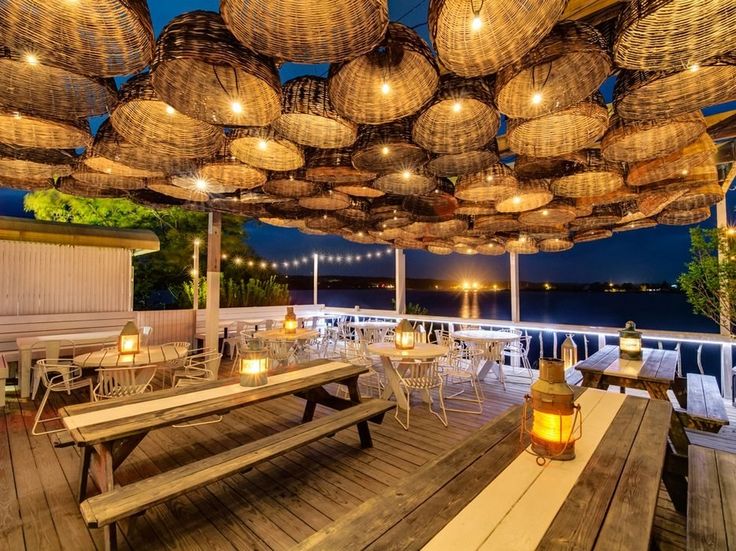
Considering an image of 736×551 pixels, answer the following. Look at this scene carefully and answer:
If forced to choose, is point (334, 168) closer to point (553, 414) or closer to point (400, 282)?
point (553, 414)

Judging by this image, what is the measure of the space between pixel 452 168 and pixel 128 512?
301 cm

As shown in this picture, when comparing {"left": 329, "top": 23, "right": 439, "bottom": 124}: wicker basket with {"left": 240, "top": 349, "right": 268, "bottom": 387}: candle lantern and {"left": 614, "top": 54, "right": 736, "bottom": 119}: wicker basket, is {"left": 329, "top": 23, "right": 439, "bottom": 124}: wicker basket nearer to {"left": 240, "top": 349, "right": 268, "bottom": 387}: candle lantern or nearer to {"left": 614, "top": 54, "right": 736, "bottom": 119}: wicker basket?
{"left": 614, "top": 54, "right": 736, "bottom": 119}: wicker basket

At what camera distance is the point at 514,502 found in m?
1.30

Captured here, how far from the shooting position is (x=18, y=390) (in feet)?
18.0

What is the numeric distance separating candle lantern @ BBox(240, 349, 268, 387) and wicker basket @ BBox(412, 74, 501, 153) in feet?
6.93

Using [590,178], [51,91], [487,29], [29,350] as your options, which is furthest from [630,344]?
[29,350]

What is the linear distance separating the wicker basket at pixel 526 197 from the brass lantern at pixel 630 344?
5.91ft

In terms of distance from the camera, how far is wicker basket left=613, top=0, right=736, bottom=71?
4.65 ft

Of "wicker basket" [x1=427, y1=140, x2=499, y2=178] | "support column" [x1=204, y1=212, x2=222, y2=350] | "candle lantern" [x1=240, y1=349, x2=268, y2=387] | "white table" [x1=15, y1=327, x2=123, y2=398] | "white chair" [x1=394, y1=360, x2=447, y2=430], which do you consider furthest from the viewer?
"support column" [x1=204, y1=212, x2=222, y2=350]

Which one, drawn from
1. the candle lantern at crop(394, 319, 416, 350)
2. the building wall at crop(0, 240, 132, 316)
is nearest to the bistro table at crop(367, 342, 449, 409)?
the candle lantern at crop(394, 319, 416, 350)

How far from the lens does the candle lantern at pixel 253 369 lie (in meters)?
2.96

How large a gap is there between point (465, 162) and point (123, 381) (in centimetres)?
435

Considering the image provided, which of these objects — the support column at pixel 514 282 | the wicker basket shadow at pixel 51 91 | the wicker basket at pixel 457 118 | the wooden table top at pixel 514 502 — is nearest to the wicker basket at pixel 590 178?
the wicker basket at pixel 457 118

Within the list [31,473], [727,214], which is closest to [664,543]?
[31,473]
